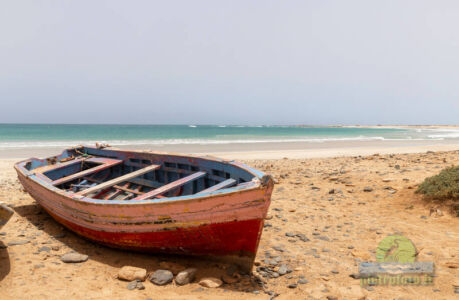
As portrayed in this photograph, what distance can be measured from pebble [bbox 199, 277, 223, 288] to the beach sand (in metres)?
0.07

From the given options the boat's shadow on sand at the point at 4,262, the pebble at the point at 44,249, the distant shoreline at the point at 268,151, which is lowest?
the pebble at the point at 44,249

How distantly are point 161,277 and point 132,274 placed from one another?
409 millimetres

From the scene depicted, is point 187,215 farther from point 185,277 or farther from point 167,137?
point 167,137

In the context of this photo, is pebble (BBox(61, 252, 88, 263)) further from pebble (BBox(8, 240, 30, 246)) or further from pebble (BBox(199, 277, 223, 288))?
pebble (BBox(199, 277, 223, 288))

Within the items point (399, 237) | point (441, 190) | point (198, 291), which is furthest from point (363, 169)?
point (198, 291)

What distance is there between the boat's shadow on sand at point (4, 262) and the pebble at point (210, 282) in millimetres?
2705

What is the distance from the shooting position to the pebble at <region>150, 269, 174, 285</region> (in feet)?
12.2

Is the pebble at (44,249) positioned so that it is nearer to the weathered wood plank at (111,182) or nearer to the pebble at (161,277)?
the weathered wood plank at (111,182)

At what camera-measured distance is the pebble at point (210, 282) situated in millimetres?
3625

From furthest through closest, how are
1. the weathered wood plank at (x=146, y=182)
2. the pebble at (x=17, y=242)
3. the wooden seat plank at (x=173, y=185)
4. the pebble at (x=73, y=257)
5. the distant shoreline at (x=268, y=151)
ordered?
the distant shoreline at (x=268, y=151) → the weathered wood plank at (x=146, y=182) → the pebble at (x=17, y=242) → the wooden seat plank at (x=173, y=185) → the pebble at (x=73, y=257)

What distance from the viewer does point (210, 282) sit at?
3.66m

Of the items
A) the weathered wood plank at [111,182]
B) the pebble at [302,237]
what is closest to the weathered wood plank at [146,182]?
the weathered wood plank at [111,182]

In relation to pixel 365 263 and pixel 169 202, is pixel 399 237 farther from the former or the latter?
pixel 169 202

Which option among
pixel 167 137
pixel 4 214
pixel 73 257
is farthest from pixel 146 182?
pixel 167 137
